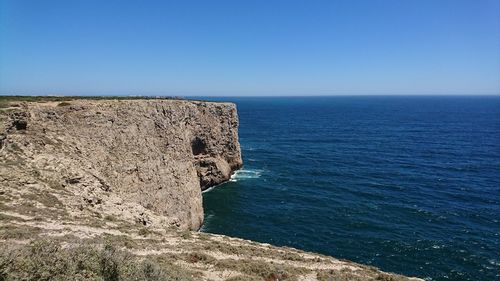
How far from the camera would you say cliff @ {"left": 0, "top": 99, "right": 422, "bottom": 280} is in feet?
56.6

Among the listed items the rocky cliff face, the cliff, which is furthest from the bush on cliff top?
the rocky cliff face

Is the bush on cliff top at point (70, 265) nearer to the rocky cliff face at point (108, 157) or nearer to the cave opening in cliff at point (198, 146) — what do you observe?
the rocky cliff face at point (108, 157)

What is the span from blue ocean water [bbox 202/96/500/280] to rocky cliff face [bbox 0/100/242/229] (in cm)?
882

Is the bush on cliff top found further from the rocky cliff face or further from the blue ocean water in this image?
the blue ocean water

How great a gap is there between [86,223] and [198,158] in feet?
136

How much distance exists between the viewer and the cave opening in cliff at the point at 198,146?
68.6 meters

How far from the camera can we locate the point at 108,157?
4388 centimetres

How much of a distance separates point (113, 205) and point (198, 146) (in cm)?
3470

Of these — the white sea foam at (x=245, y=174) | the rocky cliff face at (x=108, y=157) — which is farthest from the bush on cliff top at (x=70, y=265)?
the white sea foam at (x=245, y=174)

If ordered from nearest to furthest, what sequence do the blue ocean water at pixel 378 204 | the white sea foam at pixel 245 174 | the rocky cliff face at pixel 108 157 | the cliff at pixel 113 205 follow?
the cliff at pixel 113 205 → the rocky cliff face at pixel 108 157 → the blue ocean water at pixel 378 204 → the white sea foam at pixel 245 174

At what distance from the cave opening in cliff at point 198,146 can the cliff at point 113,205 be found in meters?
1.74

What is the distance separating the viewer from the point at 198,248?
26375mm

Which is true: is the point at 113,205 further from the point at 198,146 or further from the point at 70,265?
the point at 198,146

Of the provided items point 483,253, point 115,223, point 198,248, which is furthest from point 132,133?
point 483,253
